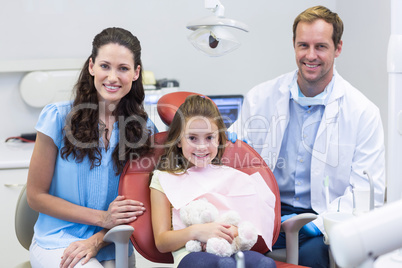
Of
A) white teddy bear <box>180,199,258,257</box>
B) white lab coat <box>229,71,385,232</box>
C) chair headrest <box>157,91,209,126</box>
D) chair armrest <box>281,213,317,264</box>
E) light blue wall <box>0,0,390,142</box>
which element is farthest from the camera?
light blue wall <box>0,0,390,142</box>

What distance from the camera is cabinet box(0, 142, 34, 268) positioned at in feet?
7.84

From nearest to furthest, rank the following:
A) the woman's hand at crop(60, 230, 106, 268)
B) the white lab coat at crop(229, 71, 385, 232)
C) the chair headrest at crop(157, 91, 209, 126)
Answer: the woman's hand at crop(60, 230, 106, 268), the chair headrest at crop(157, 91, 209, 126), the white lab coat at crop(229, 71, 385, 232)

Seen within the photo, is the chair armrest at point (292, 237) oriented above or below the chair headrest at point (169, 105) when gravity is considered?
below

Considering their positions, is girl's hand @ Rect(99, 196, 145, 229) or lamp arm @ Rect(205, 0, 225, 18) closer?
girl's hand @ Rect(99, 196, 145, 229)

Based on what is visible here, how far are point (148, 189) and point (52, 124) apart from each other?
1.25 ft

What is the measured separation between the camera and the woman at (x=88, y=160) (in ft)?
5.24

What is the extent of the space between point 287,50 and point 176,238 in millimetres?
2036

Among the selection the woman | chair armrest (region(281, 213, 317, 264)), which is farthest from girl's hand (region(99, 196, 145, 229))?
chair armrest (region(281, 213, 317, 264))

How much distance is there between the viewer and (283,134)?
203cm

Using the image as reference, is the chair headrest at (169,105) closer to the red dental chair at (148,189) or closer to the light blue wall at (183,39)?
the red dental chair at (148,189)

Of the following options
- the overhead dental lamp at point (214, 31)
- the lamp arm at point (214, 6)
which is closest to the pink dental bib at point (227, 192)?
the overhead dental lamp at point (214, 31)

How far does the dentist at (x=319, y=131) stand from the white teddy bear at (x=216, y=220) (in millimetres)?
413

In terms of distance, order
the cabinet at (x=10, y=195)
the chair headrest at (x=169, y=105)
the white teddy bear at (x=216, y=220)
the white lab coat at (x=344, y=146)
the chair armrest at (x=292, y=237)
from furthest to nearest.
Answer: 1. the cabinet at (x=10, y=195)
2. the white lab coat at (x=344, y=146)
3. the chair headrest at (x=169, y=105)
4. the chair armrest at (x=292, y=237)
5. the white teddy bear at (x=216, y=220)

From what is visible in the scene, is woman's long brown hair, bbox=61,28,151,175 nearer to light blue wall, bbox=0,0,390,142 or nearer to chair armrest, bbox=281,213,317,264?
chair armrest, bbox=281,213,317,264
